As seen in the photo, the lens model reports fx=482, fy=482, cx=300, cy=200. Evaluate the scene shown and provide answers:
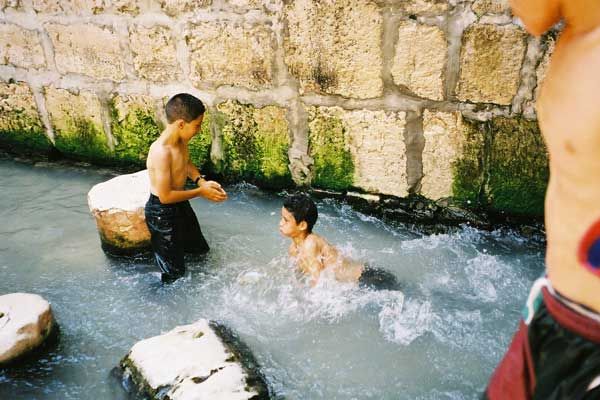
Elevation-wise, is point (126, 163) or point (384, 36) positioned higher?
point (384, 36)

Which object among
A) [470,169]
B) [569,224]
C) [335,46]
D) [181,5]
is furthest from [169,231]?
[569,224]

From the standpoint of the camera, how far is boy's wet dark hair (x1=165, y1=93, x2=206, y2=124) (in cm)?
306

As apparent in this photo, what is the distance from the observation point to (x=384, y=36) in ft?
10.9

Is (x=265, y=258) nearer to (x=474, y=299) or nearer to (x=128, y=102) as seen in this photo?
(x=474, y=299)

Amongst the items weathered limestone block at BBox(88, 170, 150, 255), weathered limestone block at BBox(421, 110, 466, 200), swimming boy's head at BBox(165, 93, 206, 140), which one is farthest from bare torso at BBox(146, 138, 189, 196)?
weathered limestone block at BBox(421, 110, 466, 200)

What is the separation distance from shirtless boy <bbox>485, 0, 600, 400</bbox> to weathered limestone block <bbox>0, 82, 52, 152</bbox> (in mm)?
5219

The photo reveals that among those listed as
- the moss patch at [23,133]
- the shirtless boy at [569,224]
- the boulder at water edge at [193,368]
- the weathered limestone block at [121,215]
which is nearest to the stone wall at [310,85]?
the moss patch at [23,133]

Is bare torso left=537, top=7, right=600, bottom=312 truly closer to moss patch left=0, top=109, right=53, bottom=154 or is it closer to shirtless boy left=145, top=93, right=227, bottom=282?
shirtless boy left=145, top=93, right=227, bottom=282

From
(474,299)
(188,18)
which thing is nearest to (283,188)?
(188,18)

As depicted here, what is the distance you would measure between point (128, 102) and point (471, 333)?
142 inches

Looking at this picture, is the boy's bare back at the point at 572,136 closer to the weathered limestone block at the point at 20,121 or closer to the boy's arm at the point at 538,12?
the boy's arm at the point at 538,12

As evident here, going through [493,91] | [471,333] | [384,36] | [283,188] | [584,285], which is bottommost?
[471,333]

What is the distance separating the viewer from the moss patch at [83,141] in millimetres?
4953

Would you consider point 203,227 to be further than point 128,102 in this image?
No
